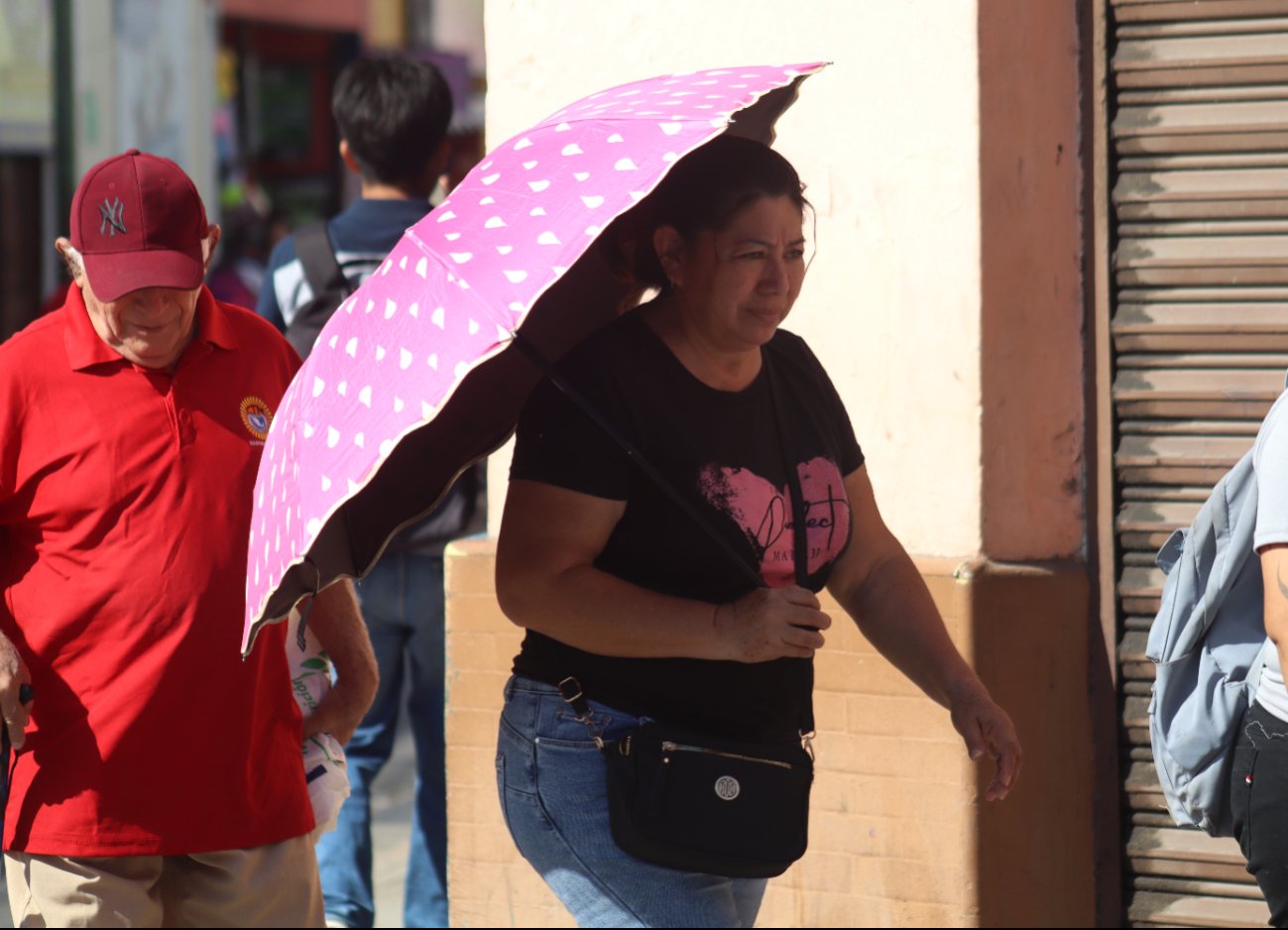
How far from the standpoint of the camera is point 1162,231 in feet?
15.1

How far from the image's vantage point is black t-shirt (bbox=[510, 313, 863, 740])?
118 inches

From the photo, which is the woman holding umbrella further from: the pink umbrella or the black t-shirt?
the pink umbrella

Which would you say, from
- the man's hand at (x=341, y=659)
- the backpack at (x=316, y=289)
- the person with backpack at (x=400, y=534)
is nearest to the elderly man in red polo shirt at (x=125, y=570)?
the man's hand at (x=341, y=659)

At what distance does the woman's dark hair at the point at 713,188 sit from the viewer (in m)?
3.01

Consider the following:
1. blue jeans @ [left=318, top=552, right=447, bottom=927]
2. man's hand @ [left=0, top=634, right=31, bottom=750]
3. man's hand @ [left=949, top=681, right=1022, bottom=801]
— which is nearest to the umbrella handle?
man's hand @ [left=949, top=681, right=1022, bottom=801]

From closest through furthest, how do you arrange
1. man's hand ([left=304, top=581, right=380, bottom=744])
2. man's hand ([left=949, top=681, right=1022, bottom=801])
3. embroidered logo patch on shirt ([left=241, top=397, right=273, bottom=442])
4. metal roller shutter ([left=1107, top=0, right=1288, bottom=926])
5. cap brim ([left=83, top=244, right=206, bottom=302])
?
1. man's hand ([left=949, top=681, right=1022, bottom=801])
2. cap brim ([left=83, top=244, right=206, bottom=302])
3. embroidered logo patch on shirt ([left=241, top=397, right=273, bottom=442])
4. man's hand ([left=304, top=581, right=380, bottom=744])
5. metal roller shutter ([left=1107, top=0, right=1288, bottom=926])

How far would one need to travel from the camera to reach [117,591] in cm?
331

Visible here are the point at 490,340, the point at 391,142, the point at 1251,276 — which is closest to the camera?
the point at 490,340

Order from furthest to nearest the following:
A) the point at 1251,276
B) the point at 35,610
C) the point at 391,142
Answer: the point at 391,142 < the point at 1251,276 < the point at 35,610

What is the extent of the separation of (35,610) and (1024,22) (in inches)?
105

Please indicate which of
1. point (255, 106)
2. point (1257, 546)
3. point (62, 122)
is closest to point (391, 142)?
point (1257, 546)

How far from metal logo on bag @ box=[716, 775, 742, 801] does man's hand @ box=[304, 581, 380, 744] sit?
3.18 ft

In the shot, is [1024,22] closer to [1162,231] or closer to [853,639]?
[1162,231]

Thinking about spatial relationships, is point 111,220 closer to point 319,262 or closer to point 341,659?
point 341,659
